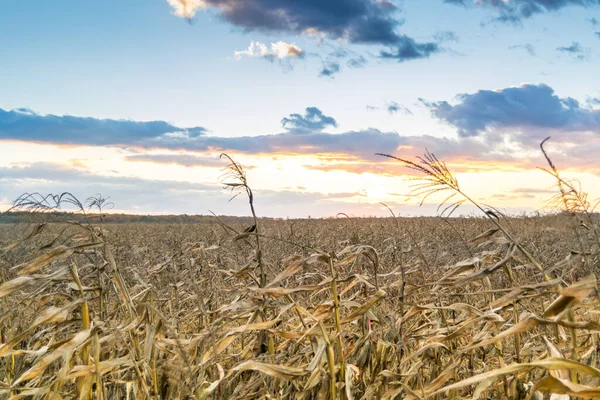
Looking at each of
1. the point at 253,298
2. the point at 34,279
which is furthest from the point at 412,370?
the point at 34,279

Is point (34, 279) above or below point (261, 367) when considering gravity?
above

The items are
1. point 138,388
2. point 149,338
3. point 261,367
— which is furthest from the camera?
point 138,388

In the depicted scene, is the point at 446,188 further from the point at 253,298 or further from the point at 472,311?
the point at 253,298

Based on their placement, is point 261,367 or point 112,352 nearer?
point 261,367

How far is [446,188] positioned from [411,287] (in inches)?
43.5

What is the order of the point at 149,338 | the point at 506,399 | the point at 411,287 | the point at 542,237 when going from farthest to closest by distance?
the point at 542,237
the point at 411,287
the point at 506,399
the point at 149,338

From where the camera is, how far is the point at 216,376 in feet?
9.55

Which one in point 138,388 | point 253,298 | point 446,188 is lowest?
point 138,388

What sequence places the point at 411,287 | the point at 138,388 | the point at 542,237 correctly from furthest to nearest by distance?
the point at 542,237, the point at 411,287, the point at 138,388

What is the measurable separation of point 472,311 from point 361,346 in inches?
28.4

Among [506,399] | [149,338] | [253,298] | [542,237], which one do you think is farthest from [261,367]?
[542,237]

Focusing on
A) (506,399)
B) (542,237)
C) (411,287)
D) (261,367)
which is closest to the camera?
(261,367)

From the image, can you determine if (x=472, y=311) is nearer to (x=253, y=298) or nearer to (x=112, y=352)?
(x=253, y=298)

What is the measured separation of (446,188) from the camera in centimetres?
212
